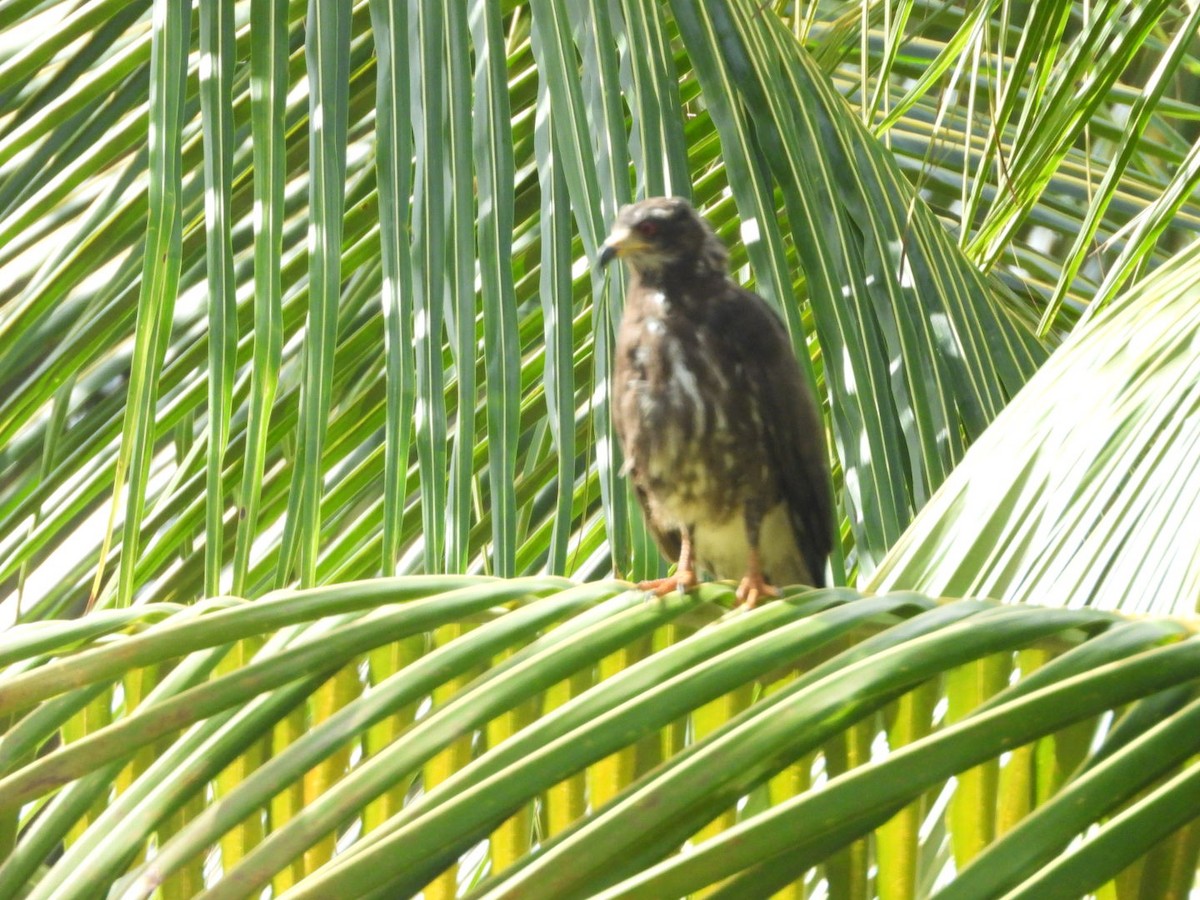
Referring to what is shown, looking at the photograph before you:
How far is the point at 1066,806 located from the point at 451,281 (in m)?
1.41

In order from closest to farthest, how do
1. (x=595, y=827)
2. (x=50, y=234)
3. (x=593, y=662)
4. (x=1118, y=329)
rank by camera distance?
(x=595, y=827) → (x=593, y=662) → (x=1118, y=329) → (x=50, y=234)

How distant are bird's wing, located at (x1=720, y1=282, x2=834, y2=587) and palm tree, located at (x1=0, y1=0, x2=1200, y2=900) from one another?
0.65 ft

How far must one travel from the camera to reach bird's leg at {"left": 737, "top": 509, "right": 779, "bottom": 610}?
2029 mm

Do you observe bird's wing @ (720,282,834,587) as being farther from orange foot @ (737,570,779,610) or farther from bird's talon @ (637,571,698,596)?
orange foot @ (737,570,779,610)

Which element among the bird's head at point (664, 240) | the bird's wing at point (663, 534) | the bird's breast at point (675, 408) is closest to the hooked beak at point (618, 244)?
the bird's head at point (664, 240)

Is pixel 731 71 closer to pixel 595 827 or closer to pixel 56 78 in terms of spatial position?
pixel 56 78

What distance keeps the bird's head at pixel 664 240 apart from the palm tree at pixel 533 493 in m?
0.13

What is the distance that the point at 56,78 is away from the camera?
2.88 metres

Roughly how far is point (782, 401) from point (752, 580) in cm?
69

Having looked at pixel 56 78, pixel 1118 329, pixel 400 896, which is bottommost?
pixel 400 896

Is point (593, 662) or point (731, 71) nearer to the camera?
point (593, 662)

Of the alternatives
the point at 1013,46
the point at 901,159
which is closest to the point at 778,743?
the point at 901,159

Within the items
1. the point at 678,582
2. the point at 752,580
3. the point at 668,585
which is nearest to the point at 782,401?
Result: the point at 752,580

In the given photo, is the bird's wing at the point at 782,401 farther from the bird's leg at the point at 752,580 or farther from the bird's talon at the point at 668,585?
the bird's talon at the point at 668,585
